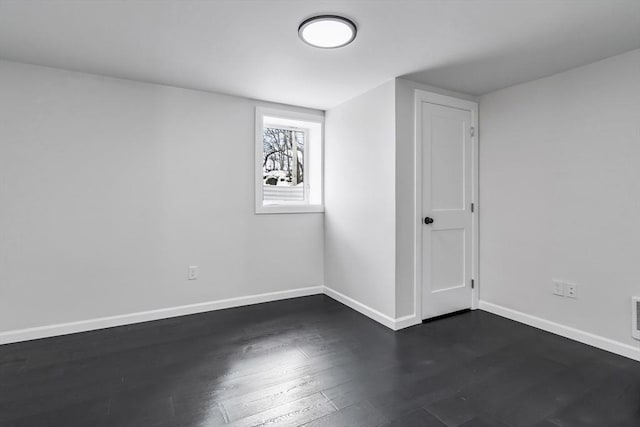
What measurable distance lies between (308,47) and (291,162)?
1845 millimetres

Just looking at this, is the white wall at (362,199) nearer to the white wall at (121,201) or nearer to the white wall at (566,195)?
the white wall at (121,201)

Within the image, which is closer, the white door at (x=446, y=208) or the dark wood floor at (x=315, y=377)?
the dark wood floor at (x=315, y=377)

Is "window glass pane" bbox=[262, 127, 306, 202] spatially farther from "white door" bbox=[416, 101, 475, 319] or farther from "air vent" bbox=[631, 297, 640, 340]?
"air vent" bbox=[631, 297, 640, 340]

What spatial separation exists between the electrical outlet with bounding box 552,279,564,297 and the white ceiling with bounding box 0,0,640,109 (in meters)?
1.77

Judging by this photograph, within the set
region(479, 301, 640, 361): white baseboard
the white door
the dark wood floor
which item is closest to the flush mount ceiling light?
the white door

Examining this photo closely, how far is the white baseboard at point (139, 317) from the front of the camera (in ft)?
8.70

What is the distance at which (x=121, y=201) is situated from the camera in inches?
117

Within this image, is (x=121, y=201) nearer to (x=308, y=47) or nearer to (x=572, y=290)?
(x=308, y=47)

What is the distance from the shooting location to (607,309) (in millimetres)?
2486

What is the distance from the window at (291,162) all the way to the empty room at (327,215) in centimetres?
4

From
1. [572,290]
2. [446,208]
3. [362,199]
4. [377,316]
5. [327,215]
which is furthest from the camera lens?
[327,215]

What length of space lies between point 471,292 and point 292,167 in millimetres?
2463

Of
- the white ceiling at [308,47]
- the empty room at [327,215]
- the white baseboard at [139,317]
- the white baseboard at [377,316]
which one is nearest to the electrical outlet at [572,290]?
the empty room at [327,215]

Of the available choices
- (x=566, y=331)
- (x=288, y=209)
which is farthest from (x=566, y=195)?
(x=288, y=209)
